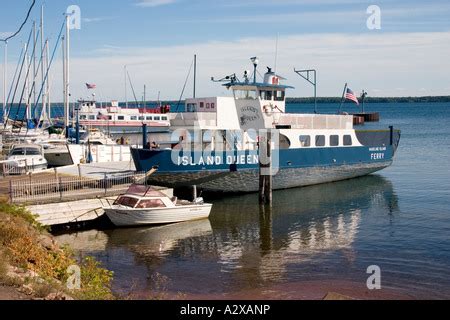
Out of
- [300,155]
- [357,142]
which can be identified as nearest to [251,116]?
[300,155]

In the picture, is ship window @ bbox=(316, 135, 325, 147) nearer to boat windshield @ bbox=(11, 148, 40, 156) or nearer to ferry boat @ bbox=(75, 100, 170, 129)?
boat windshield @ bbox=(11, 148, 40, 156)

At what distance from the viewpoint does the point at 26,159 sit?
32.1m

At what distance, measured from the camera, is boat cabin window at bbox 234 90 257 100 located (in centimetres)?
3309

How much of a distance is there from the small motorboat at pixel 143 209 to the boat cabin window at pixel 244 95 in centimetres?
1093

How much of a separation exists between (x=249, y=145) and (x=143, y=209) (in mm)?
10327

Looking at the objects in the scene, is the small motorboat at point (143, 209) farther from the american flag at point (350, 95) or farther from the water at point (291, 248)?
the american flag at point (350, 95)

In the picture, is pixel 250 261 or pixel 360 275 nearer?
pixel 360 275

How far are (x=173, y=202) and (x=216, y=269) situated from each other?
22.8ft

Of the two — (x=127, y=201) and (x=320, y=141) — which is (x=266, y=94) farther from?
(x=127, y=201)

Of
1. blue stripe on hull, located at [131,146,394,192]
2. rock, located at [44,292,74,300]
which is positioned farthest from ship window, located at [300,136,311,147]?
rock, located at [44,292,74,300]

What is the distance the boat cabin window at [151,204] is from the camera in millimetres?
23078

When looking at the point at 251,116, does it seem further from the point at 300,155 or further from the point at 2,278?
Result: the point at 2,278

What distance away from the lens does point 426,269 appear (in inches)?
704

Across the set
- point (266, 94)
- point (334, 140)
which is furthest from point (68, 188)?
point (334, 140)
